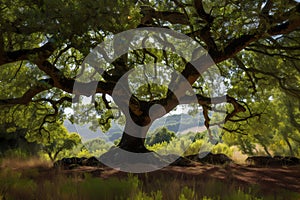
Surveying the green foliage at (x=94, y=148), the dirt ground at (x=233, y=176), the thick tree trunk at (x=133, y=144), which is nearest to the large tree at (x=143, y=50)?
the thick tree trunk at (x=133, y=144)

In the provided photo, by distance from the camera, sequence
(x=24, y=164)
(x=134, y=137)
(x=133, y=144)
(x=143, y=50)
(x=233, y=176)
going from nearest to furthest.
→ 1. (x=233, y=176)
2. (x=24, y=164)
3. (x=133, y=144)
4. (x=134, y=137)
5. (x=143, y=50)

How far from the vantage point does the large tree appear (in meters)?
5.88

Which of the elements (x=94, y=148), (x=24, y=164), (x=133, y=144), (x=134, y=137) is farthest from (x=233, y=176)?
(x=94, y=148)

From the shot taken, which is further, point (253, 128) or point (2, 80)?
point (253, 128)

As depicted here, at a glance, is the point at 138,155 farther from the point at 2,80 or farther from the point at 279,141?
the point at 279,141

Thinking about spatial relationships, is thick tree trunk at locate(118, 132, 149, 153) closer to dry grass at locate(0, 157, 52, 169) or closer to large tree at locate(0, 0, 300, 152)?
large tree at locate(0, 0, 300, 152)

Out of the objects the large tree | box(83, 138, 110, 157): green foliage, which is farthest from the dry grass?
box(83, 138, 110, 157): green foliage

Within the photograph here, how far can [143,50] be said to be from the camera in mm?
12898

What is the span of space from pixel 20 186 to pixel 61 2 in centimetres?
330

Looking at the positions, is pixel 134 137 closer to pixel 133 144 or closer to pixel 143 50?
pixel 133 144

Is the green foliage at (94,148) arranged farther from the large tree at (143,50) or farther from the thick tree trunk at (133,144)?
the thick tree trunk at (133,144)

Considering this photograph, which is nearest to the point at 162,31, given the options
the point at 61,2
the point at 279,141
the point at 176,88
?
the point at 176,88

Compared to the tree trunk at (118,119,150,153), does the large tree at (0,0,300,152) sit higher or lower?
higher

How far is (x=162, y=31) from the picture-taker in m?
12.1
